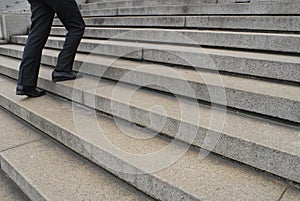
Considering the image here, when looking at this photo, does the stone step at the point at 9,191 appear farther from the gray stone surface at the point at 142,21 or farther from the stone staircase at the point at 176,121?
the gray stone surface at the point at 142,21

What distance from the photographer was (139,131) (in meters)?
2.10

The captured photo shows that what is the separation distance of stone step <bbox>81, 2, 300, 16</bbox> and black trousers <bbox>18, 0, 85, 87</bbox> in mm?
1730

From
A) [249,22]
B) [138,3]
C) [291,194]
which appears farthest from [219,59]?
[138,3]

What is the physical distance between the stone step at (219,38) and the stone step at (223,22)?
0.17m

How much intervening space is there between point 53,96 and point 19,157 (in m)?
1.04

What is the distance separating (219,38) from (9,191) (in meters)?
2.43

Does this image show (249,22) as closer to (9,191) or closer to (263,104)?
(263,104)

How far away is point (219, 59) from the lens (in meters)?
2.42

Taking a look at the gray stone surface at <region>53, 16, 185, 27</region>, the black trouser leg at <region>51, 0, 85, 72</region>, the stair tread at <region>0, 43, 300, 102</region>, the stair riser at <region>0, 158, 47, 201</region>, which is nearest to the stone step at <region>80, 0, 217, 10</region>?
the gray stone surface at <region>53, 16, 185, 27</region>

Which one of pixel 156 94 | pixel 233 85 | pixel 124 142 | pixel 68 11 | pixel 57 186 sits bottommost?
pixel 57 186

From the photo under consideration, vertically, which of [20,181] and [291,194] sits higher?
[291,194]

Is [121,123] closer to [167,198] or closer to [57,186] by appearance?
[57,186]

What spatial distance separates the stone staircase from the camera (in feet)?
4.98

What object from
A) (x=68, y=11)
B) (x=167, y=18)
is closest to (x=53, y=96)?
(x=68, y=11)
